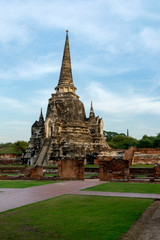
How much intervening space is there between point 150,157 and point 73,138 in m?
10.4

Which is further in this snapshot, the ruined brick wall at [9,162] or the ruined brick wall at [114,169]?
the ruined brick wall at [9,162]

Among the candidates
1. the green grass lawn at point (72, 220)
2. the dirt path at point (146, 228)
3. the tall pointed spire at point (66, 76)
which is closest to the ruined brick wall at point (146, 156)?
the tall pointed spire at point (66, 76)

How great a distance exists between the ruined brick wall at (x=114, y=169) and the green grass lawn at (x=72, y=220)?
853 centimetres

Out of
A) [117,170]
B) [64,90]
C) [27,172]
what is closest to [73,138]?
[64,90]

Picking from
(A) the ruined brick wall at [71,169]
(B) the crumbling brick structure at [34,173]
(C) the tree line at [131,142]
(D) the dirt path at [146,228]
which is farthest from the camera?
(C) the tree line at [131,142]

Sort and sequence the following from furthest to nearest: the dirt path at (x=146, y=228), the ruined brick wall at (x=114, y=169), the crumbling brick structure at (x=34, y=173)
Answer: the crumbling brick structure at (x=34, y=173)
the ruined brick wall at (x=114, y=169)
the dirt path at (x=146, y=228)

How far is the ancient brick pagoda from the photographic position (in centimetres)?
3238

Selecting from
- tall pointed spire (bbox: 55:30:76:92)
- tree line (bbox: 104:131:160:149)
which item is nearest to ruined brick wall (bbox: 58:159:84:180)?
tall pointed spire (bbox: 55:30:76:92)

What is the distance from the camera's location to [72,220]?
6.10 meters

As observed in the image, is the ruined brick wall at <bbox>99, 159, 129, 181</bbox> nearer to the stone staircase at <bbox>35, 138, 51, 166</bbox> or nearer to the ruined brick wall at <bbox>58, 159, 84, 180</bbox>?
the ruined brick wall at <bbox>58, 159, 84, 180</bbox>

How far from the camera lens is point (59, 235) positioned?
490 centimetres

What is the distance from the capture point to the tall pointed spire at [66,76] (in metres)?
38.6

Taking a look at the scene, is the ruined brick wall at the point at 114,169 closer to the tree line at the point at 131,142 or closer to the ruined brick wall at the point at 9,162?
the ruined brick wall at the point at 9,162

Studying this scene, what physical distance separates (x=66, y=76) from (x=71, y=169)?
22767mm
